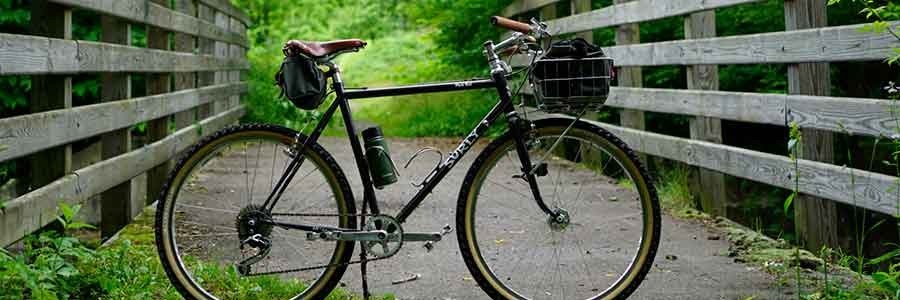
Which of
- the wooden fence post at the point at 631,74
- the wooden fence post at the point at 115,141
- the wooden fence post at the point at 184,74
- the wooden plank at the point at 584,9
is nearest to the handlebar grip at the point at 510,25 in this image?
the wooden fence post at the point at 115,141

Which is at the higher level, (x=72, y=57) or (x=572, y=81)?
(x=72, y=57)

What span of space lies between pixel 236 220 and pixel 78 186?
3.48 ft

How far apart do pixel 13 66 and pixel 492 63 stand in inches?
64.9

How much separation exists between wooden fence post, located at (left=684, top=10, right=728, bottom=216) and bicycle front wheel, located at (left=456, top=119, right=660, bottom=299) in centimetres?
151

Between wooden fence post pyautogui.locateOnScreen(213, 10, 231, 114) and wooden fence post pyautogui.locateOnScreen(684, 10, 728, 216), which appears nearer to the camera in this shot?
wooden fence post pyautogui.locateOnScreen(684, 10, 728, 216)

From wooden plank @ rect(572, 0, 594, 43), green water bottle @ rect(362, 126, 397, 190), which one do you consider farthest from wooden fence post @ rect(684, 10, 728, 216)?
green water bottle @ rect(362, 126, 397, 190)

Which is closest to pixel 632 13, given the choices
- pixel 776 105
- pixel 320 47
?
pixel 776 105

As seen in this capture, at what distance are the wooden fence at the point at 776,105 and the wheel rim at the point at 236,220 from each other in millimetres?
2068

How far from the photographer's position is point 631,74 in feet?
26.7

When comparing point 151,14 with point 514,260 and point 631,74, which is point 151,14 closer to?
point 514,260

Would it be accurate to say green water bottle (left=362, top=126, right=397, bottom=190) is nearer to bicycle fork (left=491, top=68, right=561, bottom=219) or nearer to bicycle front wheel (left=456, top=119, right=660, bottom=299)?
bicycle front wheel (left=456, top=119, right=660, bottom=299)

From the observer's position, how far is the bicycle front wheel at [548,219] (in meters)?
4.05

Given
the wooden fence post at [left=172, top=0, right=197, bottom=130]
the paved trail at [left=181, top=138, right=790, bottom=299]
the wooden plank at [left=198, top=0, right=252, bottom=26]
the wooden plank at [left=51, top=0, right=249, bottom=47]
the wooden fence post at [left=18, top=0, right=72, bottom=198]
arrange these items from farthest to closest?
1. the wooden plank at [left=198, top=0, right=252, bottom=26]
2. the wooden fence post at [left=172, top=0, right=197, bottom=130]
3. the wooden plank at [left=51, top=0, right=249, bottom=47]
4. the wooden fence post at [left=18, top=0, right=72, bottom=198]
5. the paved trail at [left=181, top=138, right=790, bottom=299]

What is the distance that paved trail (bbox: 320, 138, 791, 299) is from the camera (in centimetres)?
459
